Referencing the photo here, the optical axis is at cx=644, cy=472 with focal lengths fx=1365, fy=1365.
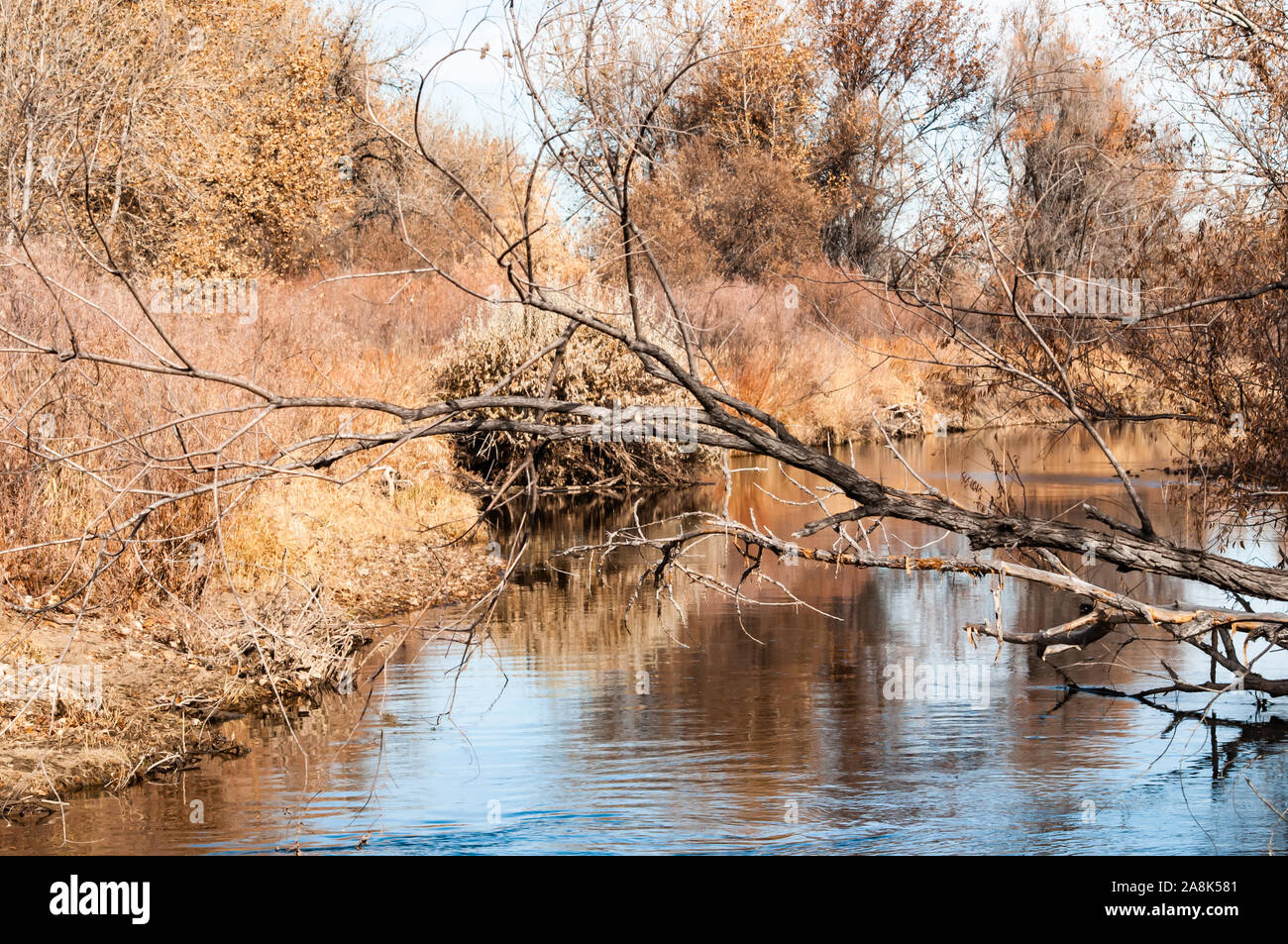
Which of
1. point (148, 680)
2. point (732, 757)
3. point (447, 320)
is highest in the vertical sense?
point (447, 320)

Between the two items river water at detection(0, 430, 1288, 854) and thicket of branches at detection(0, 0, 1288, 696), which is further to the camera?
river water at detection(0, 430, 1288, 854)

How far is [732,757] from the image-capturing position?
8.01 metres

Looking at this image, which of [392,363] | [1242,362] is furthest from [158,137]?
[1242,362]

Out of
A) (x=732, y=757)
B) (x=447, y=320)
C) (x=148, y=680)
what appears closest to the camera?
(x=732, y=757)

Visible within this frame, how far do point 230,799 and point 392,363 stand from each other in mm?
11882

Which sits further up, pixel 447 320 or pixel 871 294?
pixel 447 320

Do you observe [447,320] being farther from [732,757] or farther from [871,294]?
[732,757]

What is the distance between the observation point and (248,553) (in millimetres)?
11891

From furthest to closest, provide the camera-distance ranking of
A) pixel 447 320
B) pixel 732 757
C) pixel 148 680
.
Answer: pixel 447 320 → pixel 148 680 → pixel 732 757

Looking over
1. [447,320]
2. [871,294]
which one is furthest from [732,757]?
[447,320]

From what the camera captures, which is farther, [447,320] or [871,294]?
[447,320]

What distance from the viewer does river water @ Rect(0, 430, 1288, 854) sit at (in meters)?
6.78

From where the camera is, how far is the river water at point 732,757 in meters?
6.78

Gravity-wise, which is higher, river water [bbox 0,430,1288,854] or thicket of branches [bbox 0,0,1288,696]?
thicket of branches [bbox 0,0,1288,696]
